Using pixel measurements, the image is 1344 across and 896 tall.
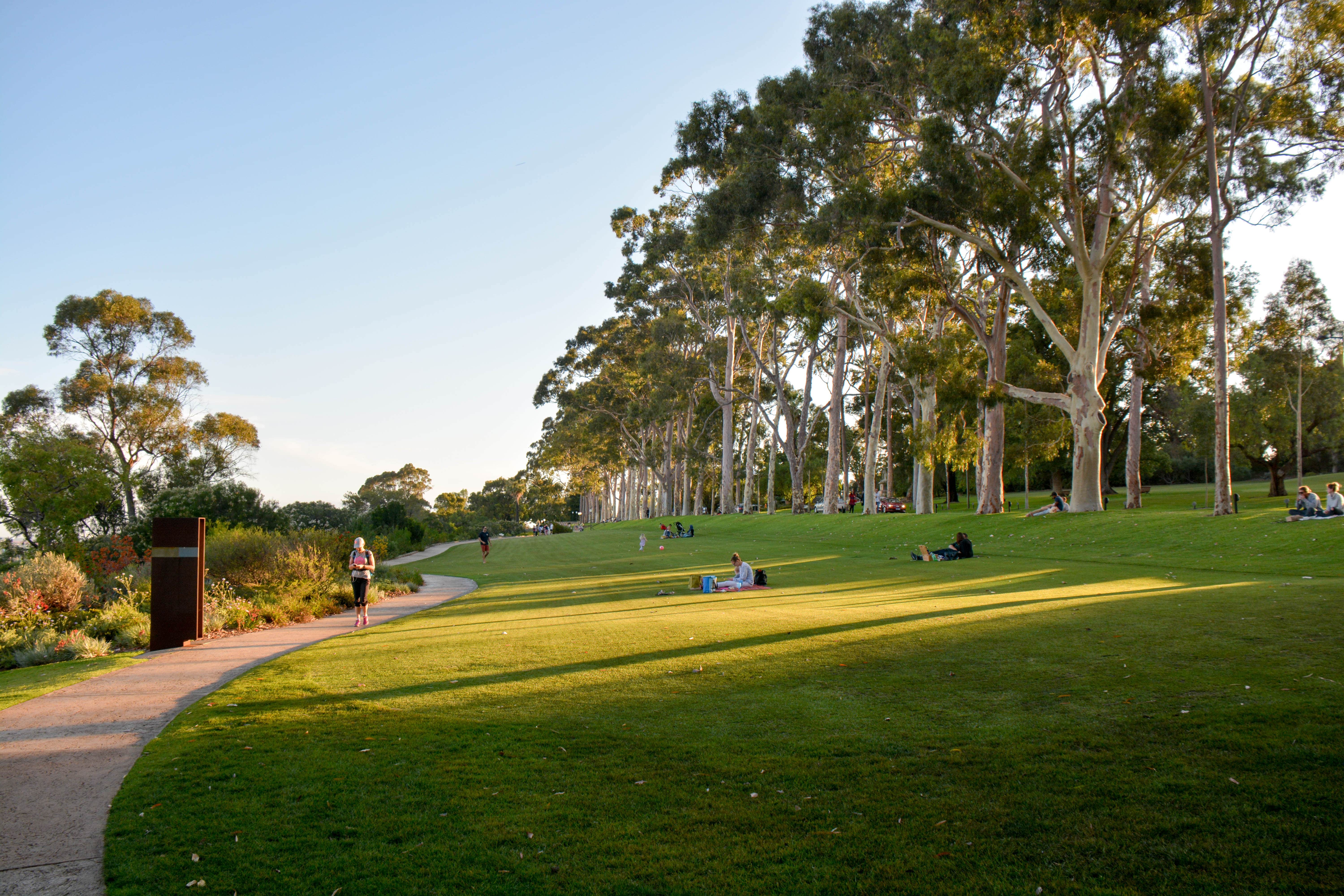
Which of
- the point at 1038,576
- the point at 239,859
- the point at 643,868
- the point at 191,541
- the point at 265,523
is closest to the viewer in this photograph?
the point at 643,868

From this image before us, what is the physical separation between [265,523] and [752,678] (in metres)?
28.0

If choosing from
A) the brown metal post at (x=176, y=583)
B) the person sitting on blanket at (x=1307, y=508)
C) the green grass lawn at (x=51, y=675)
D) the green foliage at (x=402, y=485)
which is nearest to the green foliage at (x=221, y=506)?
the brown metal post at (x=176, y=583)

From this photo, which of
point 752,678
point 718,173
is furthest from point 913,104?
point 752,678

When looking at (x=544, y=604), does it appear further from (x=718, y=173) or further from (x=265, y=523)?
(x=718, y=173)

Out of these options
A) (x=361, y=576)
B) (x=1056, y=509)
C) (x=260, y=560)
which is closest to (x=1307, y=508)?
(x=1056, y=509)

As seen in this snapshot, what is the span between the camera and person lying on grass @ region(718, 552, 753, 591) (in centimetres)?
1722

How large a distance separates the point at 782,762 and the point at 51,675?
9.68 m

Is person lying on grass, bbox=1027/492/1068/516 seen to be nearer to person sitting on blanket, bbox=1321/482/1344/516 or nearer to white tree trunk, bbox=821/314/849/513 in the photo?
person sitting on blanket, bbox=1321/482/1344/516

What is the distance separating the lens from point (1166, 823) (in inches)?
170

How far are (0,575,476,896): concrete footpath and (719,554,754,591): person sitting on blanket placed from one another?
8.51m

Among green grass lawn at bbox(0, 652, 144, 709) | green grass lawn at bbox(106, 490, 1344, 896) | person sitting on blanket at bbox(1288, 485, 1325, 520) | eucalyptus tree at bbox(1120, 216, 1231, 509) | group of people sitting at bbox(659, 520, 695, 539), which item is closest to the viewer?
green grass lawn at bbox(106, 490, 1344, 896)

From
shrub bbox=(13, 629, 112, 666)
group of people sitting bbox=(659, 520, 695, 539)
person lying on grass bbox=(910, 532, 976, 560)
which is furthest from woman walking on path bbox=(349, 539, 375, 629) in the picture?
group of people sitting bbox=(659, 520, 695, 539)

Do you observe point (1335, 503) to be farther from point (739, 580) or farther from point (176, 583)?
point (176, 583)

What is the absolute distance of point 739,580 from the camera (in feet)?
57.0
